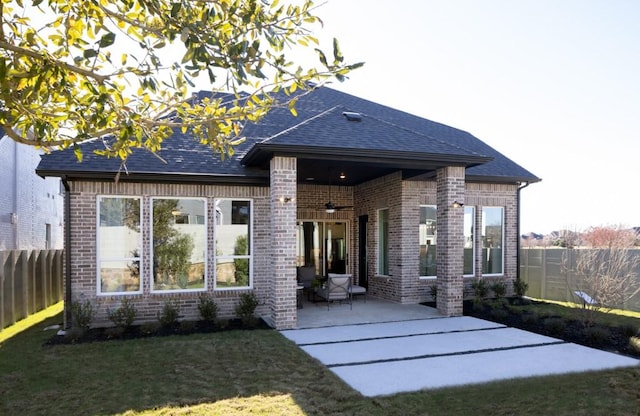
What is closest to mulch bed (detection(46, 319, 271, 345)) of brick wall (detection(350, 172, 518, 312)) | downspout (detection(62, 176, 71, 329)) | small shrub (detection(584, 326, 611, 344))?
downspout (detection(62, 176, 71, 329))

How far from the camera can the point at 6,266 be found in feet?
31.2

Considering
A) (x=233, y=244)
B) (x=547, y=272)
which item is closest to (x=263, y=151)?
(x=233, y=244)

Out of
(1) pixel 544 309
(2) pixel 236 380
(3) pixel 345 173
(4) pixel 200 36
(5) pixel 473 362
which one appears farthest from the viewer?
(3) pixel 345 173

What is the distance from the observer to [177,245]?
9.45 metres

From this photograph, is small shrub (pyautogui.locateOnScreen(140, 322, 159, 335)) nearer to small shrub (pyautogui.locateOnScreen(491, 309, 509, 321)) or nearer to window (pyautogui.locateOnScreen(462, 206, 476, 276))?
small shrub (pyautogui.locateOnScreen(491, 309, 509, 321))

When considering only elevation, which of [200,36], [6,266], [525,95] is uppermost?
[525,95]

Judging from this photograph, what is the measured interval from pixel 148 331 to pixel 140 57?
591cm

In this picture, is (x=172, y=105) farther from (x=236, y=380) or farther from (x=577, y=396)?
(x=577, y=396)

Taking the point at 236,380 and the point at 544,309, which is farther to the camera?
the point at 544,309

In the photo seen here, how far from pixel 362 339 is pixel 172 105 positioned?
17.1 feet

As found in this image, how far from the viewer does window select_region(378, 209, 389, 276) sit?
41.0ft

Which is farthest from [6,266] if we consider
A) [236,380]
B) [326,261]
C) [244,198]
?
[326,261]

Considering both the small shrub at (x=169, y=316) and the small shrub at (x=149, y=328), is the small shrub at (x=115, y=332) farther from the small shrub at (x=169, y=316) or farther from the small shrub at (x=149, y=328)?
the small shrub at (x=169, y=316)

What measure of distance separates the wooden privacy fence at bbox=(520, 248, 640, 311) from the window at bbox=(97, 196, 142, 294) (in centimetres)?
1161
